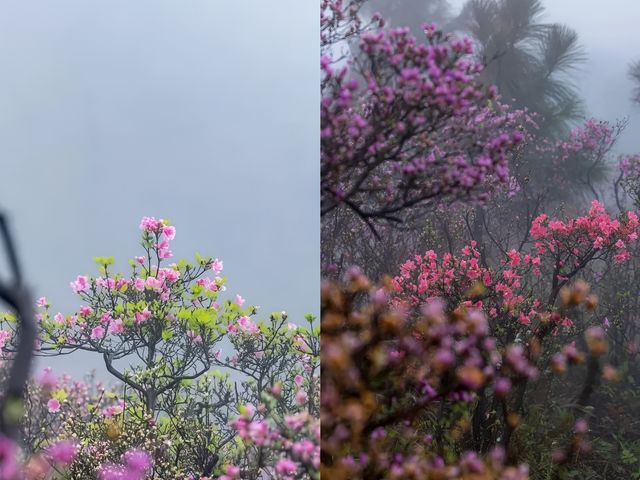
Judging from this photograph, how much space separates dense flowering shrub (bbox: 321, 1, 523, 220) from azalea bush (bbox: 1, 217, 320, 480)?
1.65ft

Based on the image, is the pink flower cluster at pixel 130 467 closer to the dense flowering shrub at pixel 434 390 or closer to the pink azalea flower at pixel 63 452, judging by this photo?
the pink azalea flower at pixel 63 452

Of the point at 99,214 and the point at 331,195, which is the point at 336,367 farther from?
the point at 99,214

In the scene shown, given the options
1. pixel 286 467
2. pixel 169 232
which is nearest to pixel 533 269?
pixel 286 467

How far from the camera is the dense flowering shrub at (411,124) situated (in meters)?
1.98

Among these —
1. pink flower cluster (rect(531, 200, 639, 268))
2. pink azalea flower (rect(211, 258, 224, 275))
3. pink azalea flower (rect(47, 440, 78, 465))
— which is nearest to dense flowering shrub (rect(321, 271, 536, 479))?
pink flower cluster (rect(531, 200, 639, 268))

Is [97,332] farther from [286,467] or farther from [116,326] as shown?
[286,467]

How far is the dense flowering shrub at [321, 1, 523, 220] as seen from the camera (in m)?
1.98

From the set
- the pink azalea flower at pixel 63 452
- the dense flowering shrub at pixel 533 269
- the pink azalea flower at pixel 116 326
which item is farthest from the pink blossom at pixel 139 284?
the dense flowering shrub at pixel 533 269

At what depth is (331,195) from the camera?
7.00 ft

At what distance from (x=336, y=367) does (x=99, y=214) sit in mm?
871

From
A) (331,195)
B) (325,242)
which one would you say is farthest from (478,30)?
(325,242)

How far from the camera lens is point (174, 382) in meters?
2.08

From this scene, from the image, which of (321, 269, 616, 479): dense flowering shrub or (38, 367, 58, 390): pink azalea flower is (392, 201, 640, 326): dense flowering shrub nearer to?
(321, 269, 616, 479): dense flowering shrub

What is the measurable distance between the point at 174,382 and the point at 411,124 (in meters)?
1.09
